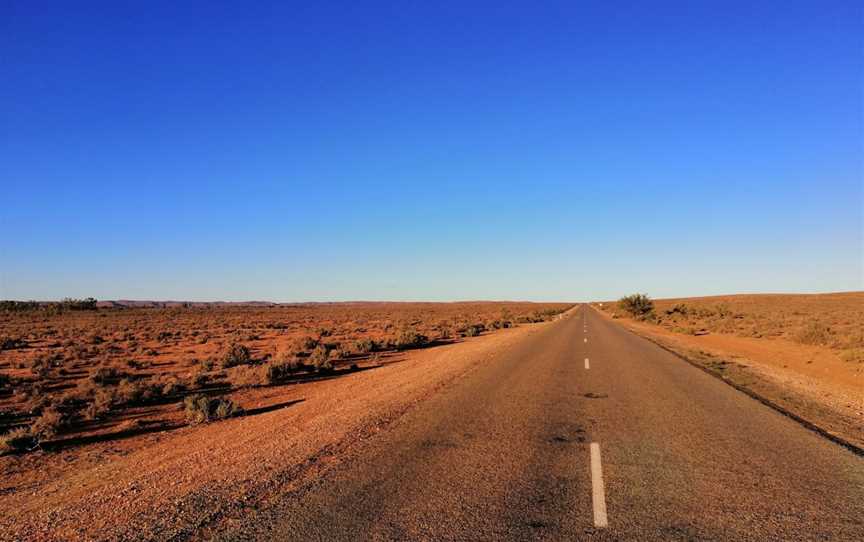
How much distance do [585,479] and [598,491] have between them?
1.27ft

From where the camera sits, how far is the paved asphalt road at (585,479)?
4773 millimetres

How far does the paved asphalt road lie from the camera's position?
4773mm

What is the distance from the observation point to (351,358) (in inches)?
907

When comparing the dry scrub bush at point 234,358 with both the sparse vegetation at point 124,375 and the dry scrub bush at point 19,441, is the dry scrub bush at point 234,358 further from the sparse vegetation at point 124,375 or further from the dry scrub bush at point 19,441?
the dry scrub bush at point 19,441

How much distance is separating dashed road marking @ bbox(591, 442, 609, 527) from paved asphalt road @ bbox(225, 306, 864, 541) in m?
0.02

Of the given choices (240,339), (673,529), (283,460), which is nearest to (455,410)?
(283,460)

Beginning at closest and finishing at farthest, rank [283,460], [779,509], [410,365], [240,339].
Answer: [779,509], [283,460], [410,365], [240,339]

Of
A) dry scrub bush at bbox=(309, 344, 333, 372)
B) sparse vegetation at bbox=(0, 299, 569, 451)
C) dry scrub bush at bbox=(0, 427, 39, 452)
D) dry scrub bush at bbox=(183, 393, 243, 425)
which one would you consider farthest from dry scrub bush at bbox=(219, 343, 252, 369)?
dry scrub bush at bbox=(0, 427, 39, 452)

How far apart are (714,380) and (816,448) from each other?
650 centimetres

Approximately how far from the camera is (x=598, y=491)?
5609mm

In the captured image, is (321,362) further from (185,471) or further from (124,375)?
(185,471)

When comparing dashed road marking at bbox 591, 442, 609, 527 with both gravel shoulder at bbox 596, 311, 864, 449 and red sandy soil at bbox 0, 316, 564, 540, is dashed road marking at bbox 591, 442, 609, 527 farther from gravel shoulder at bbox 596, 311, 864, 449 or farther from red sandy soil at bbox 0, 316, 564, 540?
gravel shoulder at bbox 596, 311, 864, 449

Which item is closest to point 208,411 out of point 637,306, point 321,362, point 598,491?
point 321,362

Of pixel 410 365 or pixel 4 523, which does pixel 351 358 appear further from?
pixel 4 523
